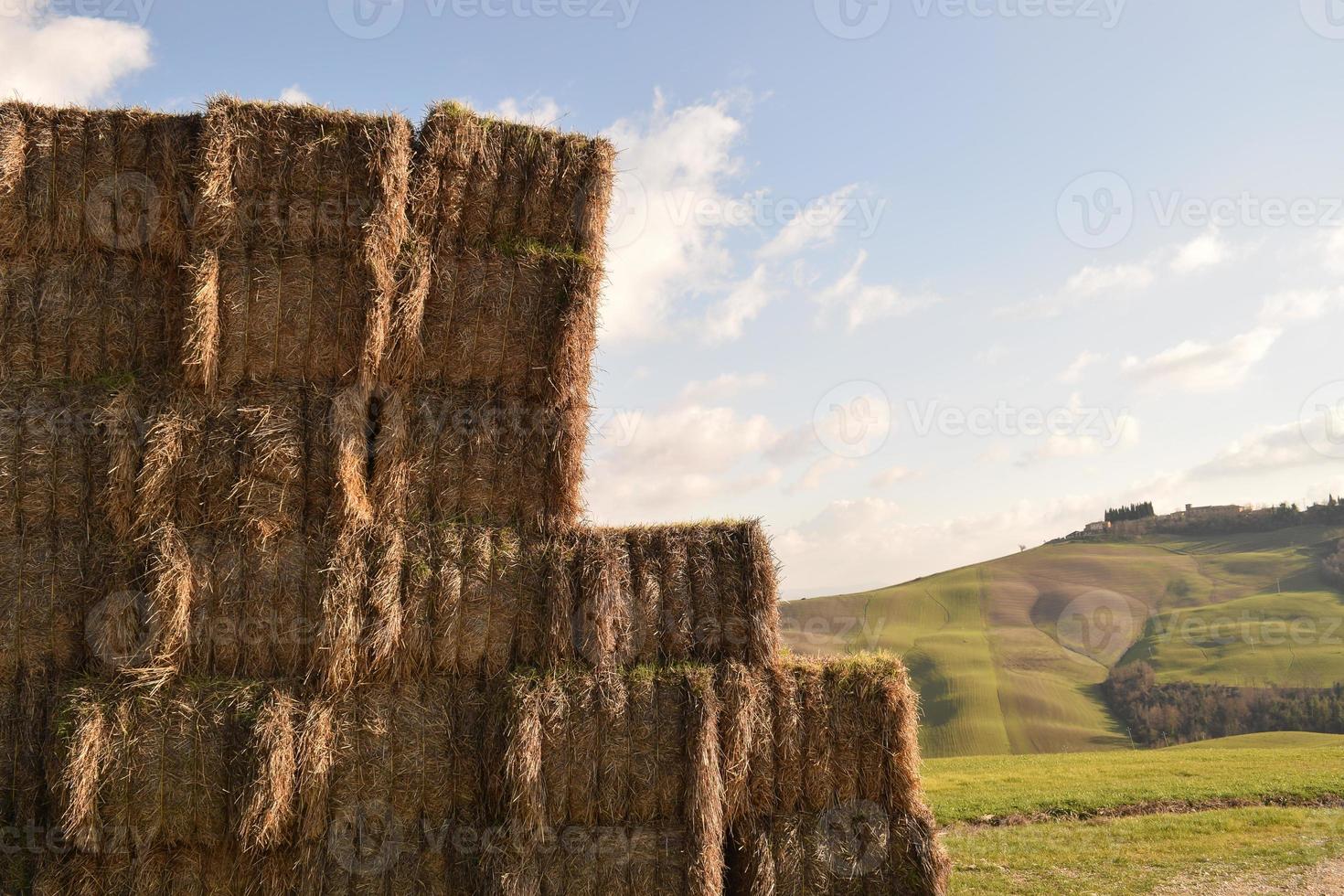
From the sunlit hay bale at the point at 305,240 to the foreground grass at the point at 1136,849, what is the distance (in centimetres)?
738

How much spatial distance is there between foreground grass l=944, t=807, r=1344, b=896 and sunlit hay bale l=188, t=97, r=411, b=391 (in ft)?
24.2

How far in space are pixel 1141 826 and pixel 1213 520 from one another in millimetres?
66192

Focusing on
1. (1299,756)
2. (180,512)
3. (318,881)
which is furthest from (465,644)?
(1299,756)

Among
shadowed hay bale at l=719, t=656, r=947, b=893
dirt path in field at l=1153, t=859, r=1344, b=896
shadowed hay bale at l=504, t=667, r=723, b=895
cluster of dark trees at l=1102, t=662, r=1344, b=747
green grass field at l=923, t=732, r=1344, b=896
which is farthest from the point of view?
cluster of dark trees at l=1102, t=662, r=1344, b=747

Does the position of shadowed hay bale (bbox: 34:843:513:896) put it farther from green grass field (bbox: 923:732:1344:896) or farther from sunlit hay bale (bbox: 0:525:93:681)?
green grass field (bbox: 923:732:1344:896)

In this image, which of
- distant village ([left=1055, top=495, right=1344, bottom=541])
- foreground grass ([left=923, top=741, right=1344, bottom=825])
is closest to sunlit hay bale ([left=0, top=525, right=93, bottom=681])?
foreground grass ([left=923, top=741, right=1344, bottom=825])

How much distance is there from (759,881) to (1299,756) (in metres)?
13.9

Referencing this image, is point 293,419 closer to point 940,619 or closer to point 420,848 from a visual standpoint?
point 420,848

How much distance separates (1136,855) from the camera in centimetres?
866

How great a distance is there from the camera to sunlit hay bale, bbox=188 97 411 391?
21.0ft

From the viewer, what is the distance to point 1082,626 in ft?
170

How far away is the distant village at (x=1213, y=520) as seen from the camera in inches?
2424
